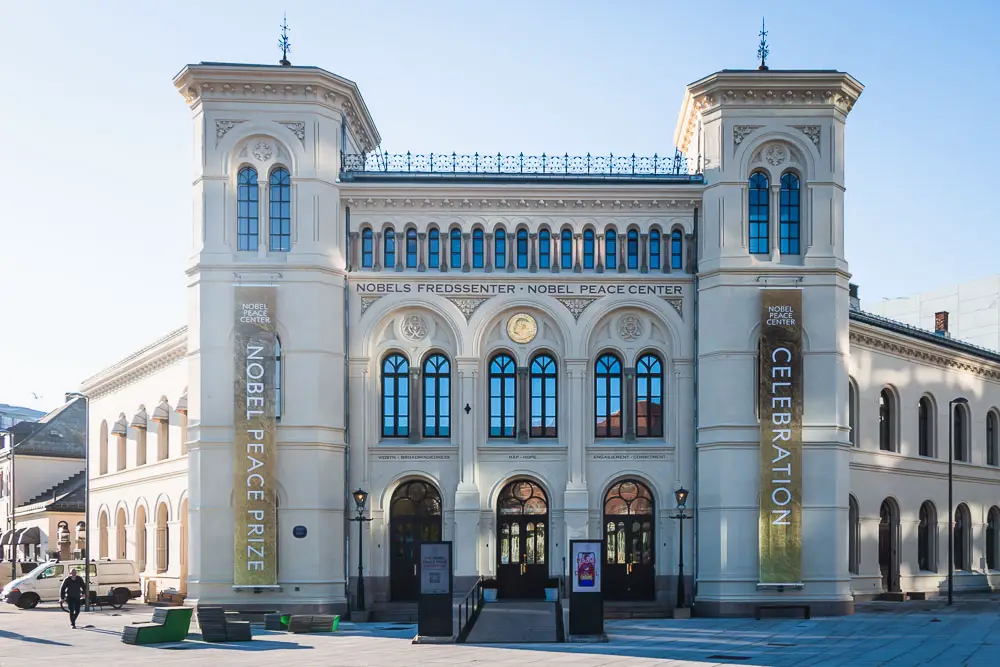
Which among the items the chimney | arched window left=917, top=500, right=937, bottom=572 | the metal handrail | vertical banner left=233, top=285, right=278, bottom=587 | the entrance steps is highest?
the chimney

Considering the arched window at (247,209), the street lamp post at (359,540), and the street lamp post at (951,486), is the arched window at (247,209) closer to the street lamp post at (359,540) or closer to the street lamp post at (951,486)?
the street lamp post at (359,540)

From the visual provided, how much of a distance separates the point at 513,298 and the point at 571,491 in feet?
21.7

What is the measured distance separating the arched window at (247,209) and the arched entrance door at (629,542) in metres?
14.4

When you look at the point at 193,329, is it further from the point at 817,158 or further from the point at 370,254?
the point at 817,158

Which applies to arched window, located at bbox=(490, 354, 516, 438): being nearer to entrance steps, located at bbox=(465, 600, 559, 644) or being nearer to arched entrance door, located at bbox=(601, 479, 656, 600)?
arched entrance door, located at bbox=(601, 479, 656, 600)

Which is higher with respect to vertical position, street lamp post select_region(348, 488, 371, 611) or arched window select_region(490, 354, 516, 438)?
arched window select_region(490, 354, 516, 438)

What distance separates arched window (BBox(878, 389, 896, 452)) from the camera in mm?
48781

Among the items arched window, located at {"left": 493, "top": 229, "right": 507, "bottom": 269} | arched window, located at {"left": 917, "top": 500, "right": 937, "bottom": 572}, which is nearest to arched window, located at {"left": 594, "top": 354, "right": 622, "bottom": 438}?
arched window, located at {"left": 493, "top": 229, "right": 507, "bottom": 269}

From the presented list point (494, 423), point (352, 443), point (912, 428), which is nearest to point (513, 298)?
point (494, 423)

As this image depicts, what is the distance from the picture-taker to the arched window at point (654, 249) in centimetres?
4194

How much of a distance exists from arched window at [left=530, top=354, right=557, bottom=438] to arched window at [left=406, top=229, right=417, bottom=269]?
203 inches

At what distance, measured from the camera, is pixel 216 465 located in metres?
39.5

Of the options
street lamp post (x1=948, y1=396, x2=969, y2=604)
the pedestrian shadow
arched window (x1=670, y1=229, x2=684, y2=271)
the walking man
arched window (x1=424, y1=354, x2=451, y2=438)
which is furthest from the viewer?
street lamp post (x1=948, y1=396, x2=969, y2=604)

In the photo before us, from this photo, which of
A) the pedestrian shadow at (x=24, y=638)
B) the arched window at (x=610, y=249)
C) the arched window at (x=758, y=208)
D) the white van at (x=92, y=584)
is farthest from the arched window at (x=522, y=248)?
the white van at (x=92, y=584)
